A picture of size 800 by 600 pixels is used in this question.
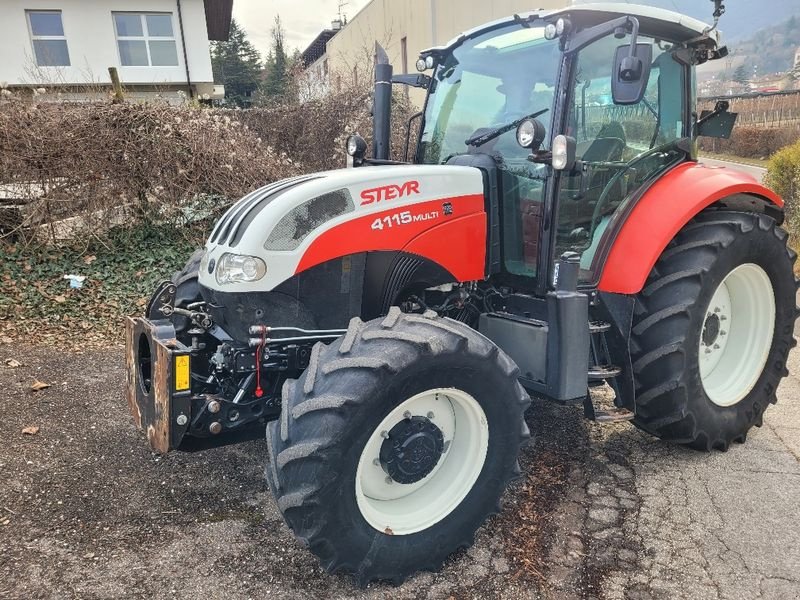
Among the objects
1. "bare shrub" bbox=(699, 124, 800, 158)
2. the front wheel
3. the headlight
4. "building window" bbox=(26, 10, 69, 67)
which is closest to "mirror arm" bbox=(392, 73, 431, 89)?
the headlight

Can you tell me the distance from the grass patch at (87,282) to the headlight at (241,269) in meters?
3.64

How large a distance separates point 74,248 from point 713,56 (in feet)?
21.5

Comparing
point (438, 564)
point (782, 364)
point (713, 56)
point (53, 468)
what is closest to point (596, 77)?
point (713, 56)

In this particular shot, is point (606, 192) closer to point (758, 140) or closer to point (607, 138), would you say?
point (607, 138)

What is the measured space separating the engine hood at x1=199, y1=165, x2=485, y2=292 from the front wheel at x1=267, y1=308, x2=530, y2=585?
1.53 feet

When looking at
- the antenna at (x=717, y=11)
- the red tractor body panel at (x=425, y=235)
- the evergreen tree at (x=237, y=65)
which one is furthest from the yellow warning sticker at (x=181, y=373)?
the evergreen tree at (x=237, y=65)

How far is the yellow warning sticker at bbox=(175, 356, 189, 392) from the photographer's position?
2561 millimetres

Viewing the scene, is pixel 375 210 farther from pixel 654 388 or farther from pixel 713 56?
pixel 713 56

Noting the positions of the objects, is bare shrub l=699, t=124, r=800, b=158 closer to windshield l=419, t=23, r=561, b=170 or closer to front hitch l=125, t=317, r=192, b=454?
windshield l=419, t=23, r=561, b=170

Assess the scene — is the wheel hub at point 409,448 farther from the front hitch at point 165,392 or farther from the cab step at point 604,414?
the cab step at point 604,414

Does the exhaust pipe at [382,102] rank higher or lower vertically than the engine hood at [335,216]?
higher

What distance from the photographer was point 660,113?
360cm

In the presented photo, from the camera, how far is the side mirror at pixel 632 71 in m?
2.62

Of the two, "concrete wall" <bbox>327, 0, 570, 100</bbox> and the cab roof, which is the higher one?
"concrete wall" <bbox>327, 0, 570, 100</bbox>
